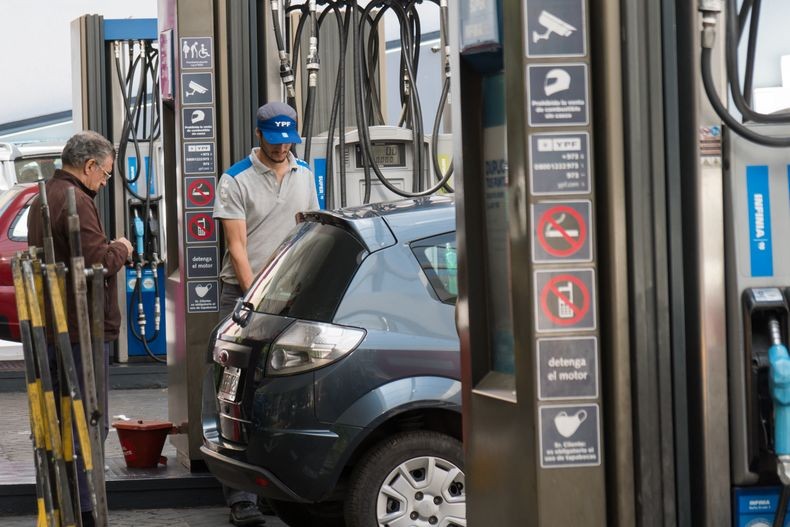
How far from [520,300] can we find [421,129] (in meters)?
6.53

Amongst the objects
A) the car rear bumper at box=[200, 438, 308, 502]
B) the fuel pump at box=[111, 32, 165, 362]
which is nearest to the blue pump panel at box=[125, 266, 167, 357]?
the fuel pump at box=[111, 32, 165, 362]

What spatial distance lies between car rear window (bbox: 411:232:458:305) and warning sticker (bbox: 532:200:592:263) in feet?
10.5

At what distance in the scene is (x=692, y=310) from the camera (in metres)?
3.26

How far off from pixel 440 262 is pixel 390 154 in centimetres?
339

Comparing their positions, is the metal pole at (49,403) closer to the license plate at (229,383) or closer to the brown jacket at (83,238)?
the brown jacket at (83,238)

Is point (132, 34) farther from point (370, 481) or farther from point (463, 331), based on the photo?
point (463, 331)

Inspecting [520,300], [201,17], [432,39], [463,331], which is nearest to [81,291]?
[463,331]

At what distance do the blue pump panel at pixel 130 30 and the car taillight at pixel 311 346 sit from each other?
865cm

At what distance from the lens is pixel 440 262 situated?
650 centimetres

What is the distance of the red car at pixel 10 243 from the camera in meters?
14.0

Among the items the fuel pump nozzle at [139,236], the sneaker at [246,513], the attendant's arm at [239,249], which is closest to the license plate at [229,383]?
the sneaker at [246,513]

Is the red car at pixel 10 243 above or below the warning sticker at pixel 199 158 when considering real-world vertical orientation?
below

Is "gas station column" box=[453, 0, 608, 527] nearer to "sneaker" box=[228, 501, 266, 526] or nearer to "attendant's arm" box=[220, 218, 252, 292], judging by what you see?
"sneaker" box=[228, 501, 266, 526]

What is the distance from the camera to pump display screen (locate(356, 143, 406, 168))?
384 inches
